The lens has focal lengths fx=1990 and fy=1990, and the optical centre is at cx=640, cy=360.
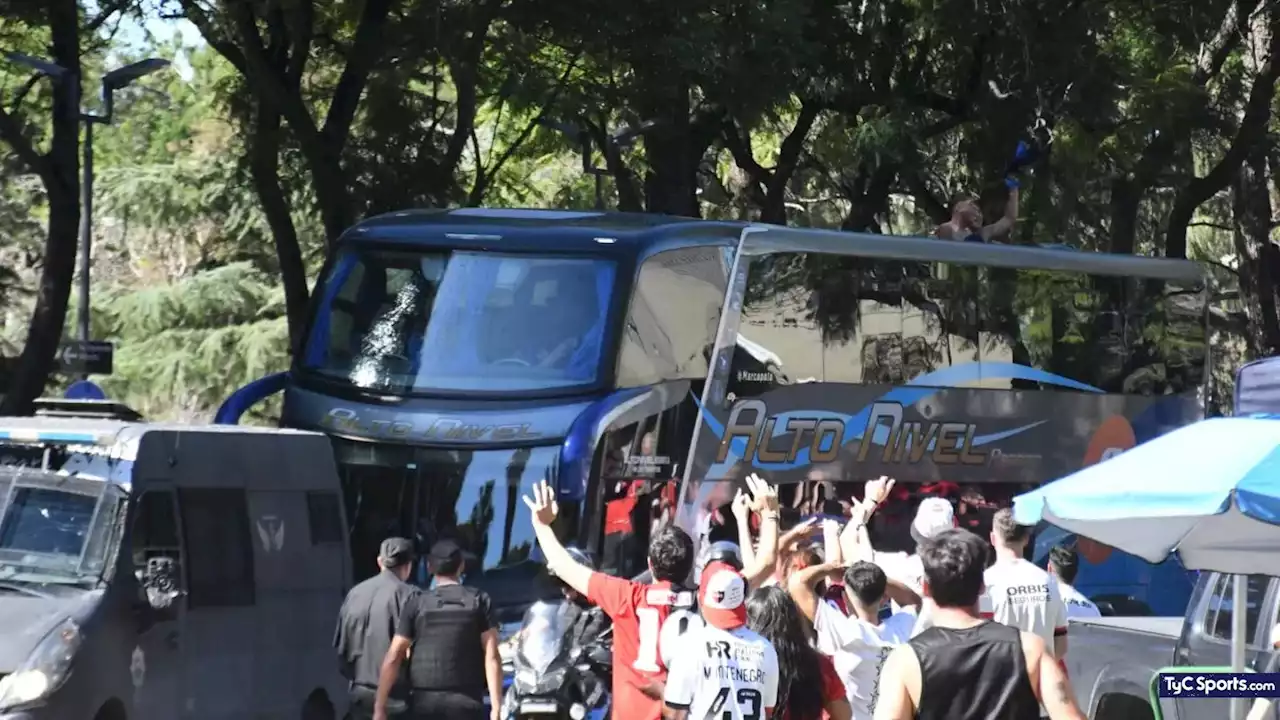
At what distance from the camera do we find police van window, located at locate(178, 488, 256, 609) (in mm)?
11344

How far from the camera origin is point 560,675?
12219 millimetres

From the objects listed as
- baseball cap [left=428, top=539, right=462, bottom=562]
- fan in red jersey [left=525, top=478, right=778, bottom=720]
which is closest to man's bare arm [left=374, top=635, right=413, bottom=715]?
baseball cap [left=428, top=539, right=462, bottom=562]

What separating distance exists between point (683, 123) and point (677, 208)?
3.19 ft

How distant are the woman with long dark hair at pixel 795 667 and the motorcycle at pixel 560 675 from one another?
18.6ft

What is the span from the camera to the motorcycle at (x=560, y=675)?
1216 centimetres

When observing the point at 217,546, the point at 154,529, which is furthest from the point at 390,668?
the point at 217,546

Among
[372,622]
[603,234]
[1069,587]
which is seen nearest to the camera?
[372,622]

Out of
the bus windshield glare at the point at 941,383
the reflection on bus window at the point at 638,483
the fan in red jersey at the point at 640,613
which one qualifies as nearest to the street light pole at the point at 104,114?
the bus windshield glare at the point at 941,383

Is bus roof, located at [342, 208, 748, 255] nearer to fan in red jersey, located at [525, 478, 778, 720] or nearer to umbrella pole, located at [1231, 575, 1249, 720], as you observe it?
fan in red jersey, located at [525, 478, 778, 720]

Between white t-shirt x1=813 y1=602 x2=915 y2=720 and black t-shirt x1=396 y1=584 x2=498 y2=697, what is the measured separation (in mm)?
2167

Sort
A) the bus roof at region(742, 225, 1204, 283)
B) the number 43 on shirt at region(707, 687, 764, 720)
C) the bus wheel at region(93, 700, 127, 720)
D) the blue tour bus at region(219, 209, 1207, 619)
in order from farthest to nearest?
the bus roof at region(742, 225, 1204, 283) → the blue tour bus at region(219, 209, 1207, 619) → the bus wheel at region(93, 700, 127, 720) → the number 43 on shirt at region(707, 687, 764, 720)

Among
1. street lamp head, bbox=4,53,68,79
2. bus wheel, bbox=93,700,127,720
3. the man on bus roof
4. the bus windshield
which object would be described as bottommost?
bus wheel, bbox=93,700,127,720

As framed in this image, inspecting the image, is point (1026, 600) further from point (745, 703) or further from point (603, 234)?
point (603, 234)

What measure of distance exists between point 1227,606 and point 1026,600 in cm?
151
